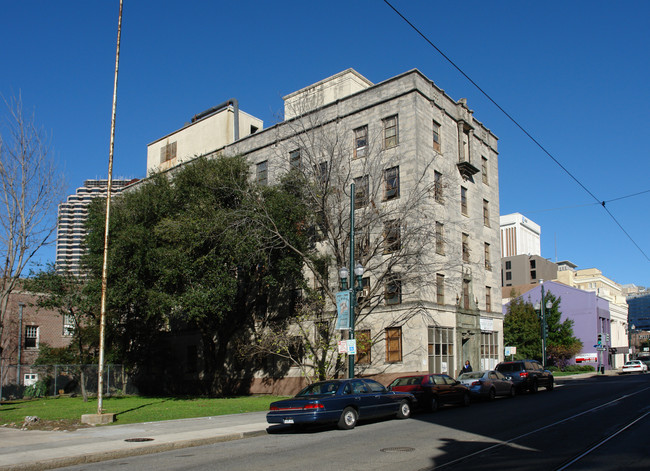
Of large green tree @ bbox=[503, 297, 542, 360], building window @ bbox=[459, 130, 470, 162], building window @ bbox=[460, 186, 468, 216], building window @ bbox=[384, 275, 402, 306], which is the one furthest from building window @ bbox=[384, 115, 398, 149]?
large green tree @ bbox=[503, 297, 542, 360]

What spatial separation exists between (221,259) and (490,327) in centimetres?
1889

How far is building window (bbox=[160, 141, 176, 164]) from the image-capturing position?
48719 millimetres

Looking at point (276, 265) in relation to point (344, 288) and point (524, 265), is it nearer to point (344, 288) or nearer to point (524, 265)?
point (344, 288)

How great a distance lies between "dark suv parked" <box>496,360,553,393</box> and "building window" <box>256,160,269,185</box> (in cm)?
1931

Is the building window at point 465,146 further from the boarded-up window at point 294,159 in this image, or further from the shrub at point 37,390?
the shrub at point 37,390

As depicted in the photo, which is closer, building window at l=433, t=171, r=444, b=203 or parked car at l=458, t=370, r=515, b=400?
parked car at l=458, t=370, r=515, b=400

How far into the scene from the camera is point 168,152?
49281 mm

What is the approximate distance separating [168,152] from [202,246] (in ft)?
75.4

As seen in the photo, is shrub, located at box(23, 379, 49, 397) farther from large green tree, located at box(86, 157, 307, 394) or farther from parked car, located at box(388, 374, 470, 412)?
parked car, located at box(388, 374, 470, 412)

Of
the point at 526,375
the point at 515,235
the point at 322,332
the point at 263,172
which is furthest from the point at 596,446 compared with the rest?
the point at 515,235

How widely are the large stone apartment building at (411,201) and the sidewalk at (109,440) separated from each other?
12643mm

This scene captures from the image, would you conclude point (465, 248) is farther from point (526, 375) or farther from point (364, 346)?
point (364, 346)

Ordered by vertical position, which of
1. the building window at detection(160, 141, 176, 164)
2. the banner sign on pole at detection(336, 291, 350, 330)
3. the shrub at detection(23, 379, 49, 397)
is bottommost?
the shrub at detection(23, 379, 49, 397)

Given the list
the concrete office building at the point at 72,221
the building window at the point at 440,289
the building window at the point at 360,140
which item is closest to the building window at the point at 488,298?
the building window at the point at 440,289
